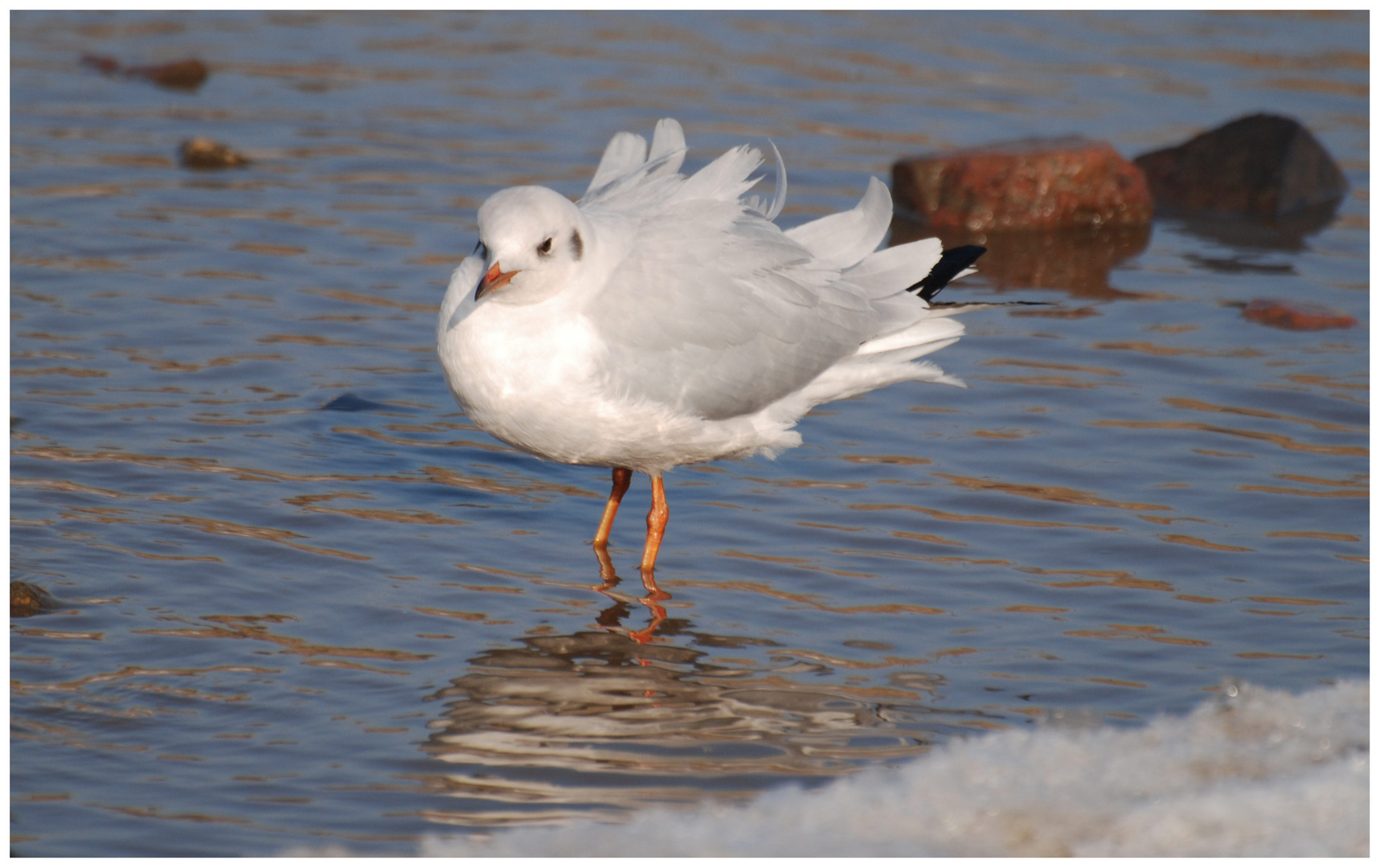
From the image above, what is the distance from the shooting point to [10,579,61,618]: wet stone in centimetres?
529

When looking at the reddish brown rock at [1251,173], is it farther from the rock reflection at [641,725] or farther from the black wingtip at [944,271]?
the rock reflection at [641,725]

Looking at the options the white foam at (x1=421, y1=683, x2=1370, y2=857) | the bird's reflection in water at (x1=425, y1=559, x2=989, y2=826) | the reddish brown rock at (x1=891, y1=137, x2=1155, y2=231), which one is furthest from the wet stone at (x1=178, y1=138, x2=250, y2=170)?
the white foam at (x1=421, y1=683, x2=1370, y2=857)

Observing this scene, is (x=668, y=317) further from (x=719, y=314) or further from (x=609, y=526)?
(x=609, y=526)

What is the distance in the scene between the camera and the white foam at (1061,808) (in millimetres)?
4055

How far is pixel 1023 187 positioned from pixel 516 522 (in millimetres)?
5330

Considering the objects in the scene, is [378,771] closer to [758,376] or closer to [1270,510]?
[758,376]

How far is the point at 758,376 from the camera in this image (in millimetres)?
5938

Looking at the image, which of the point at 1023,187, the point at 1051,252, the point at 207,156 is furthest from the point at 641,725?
the point at 207,156

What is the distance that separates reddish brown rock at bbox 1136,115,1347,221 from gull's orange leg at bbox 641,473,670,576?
633 cm

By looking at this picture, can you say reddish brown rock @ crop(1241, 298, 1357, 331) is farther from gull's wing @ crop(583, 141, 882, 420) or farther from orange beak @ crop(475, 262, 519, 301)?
orange beak @ crop(475, 262, 519, 301)

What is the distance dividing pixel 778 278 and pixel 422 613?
1765 mm

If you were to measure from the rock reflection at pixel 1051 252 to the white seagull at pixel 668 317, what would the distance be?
3.13m

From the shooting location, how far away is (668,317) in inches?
220

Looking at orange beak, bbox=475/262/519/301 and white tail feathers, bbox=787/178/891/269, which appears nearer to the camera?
orange beak, bbox=475/262/519/301
